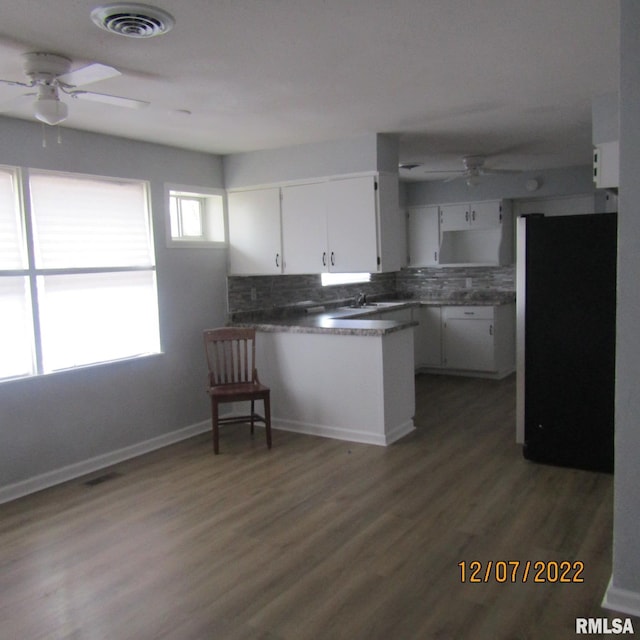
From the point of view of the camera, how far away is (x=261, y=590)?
2465 millimetres

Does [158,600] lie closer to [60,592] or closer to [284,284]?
[60,592]

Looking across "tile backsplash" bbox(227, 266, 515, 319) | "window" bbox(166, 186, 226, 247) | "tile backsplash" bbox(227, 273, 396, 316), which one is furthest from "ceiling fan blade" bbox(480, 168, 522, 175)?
"window" bbox(166, 186, 226, 247)

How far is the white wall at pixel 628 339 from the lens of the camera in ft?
6.73

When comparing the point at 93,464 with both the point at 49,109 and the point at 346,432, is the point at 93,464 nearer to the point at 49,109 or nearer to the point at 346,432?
the point at 346,432

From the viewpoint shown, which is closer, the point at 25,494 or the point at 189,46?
the point at 189,46

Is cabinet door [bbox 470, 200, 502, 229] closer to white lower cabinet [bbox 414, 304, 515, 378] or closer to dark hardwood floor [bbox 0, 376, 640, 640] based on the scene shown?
white lower cabinet [bbox 414, 304, 515, 378]

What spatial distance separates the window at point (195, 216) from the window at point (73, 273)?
1.17ft

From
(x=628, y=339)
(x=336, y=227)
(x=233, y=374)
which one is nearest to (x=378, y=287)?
(x=336, y=227)

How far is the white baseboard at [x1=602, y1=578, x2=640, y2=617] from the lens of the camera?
2188 millimetres

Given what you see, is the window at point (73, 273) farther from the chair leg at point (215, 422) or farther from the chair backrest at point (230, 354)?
the chair leg at point (215, 422)

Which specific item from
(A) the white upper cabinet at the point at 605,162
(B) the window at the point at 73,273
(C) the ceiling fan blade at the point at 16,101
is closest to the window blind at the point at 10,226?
(B) the window at the point at 73,273

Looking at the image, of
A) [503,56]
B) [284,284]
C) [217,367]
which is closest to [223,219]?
[284,284]

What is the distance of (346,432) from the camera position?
4.53 m

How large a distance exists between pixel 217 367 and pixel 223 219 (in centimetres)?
137
